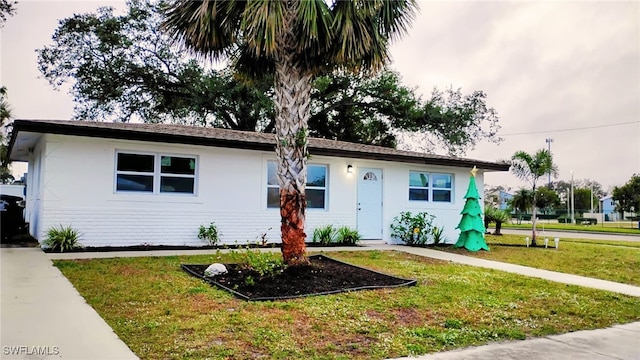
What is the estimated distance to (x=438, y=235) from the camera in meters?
15.6

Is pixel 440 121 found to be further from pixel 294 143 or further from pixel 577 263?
pixel 294 143

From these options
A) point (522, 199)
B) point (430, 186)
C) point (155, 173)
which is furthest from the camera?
point (522, 199)

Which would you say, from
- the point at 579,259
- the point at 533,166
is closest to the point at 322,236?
the point at 579,259

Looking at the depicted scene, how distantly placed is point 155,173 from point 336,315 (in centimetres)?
831

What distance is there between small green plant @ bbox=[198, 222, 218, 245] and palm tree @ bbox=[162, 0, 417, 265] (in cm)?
500

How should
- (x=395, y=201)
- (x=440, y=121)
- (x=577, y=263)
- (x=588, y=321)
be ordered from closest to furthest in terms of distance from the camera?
1. (x=588, y=321)
2. (x=577, y=263)
3. (x=395, y=201)
4. (x=440, y=121)

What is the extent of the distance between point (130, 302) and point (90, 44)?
69.5ft

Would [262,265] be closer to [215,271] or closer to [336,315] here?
[215,271]

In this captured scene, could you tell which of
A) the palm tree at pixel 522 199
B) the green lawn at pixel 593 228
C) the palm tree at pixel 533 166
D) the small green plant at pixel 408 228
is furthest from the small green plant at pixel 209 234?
the green lawn at pixel 593 228

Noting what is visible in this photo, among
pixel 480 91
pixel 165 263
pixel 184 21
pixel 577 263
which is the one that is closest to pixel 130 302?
pixel 165 263

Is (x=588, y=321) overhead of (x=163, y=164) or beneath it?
beneath

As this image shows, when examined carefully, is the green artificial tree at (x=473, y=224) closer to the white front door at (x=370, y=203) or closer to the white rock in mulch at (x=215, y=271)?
the white front door at (x=370, y=203)

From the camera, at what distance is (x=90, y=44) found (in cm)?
2270

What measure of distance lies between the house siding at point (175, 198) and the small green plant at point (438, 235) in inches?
58.6
